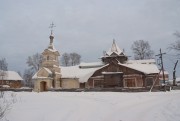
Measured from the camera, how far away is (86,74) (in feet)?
188

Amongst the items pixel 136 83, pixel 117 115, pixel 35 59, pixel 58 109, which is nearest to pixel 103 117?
pixel 117 115

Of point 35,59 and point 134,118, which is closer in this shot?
point 134,118

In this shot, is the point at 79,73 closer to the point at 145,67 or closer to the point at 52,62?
the point at 52,62

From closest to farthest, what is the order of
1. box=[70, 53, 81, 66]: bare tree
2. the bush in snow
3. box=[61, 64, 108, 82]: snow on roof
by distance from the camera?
the bush in snow, box=[61, 64, 108, 82]: snow on roof, box=[70, 53, 81, 66]: bare tree

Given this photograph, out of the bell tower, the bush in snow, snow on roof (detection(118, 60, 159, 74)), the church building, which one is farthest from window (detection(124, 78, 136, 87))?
the bush in snow

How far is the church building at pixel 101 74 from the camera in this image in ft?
173

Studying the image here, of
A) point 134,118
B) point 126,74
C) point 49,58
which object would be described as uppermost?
point 49,58

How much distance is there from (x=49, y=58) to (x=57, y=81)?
5.06 meters

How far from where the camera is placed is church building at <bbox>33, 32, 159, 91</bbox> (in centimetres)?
5278

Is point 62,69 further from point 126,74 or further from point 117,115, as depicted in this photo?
point 117,115

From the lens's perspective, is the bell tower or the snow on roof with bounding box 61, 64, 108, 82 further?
the snow on roof with bounding box 61, 64, 108, 82

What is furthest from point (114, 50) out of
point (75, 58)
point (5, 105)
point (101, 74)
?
point (5, 105)

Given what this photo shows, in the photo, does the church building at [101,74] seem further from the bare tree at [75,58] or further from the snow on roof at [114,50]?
the bare tree at [75,58]

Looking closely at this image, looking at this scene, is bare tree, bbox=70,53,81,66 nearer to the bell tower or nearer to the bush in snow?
the bell tower
